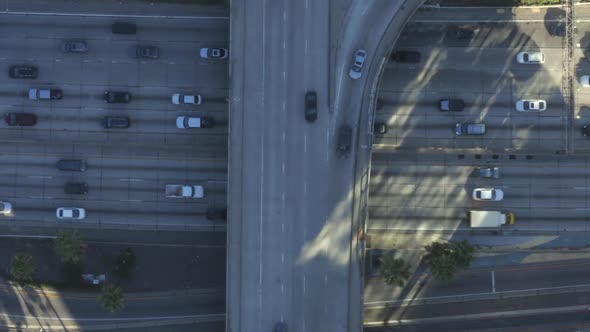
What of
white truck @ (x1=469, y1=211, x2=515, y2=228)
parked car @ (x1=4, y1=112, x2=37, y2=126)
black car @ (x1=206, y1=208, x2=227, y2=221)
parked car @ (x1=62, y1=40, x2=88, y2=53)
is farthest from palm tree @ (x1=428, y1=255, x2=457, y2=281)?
parked car @ (x1=4, y1=112, x2=37, y2=126)

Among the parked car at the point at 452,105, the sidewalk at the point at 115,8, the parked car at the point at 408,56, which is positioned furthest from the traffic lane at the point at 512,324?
the sidewalk at the point at 115,8

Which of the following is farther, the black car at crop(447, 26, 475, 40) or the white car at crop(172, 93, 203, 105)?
the black car at crop(447, 26, 475, 40)

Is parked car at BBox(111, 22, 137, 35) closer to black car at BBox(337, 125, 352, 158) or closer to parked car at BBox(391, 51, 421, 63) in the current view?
black car at BBox(337, 125, 352, 158)

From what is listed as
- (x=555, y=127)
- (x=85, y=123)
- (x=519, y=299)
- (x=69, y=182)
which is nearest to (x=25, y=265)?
(x=69, y=182)

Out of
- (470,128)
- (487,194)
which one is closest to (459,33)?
(470,128)

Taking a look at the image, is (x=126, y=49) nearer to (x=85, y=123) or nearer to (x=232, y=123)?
(x=85, y=123)

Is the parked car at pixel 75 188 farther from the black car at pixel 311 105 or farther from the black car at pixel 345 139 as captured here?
the black car at pixel 345 139
